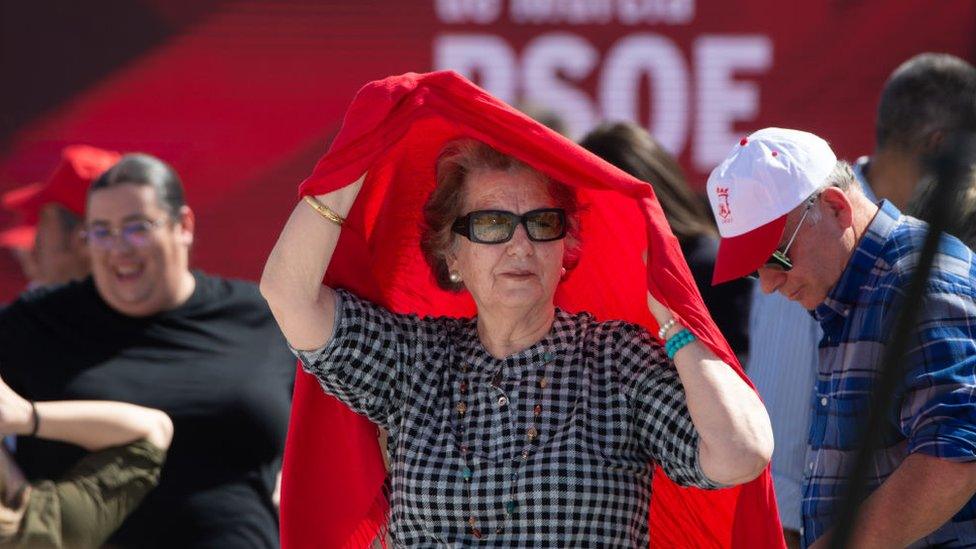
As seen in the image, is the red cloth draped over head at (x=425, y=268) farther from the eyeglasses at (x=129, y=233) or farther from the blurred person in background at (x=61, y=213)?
the blurred person in background at (x=61, y=213)

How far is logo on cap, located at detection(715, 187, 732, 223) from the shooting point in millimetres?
2828

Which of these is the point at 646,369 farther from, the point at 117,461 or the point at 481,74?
the point at 481,74

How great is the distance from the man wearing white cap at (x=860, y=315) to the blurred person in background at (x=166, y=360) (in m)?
1.80

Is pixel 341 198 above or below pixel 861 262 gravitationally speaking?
above

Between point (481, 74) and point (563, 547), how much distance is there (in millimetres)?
3379

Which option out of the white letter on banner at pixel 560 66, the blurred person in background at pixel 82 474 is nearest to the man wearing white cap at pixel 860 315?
the blurred person in background at pixel 82 474

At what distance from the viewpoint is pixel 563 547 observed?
8.71 feet

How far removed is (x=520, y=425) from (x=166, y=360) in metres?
1.76

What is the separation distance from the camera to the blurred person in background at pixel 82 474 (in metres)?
3.14

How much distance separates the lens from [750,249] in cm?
280

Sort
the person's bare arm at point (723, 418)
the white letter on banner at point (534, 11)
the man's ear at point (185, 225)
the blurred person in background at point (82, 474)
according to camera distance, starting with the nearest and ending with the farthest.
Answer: the person's bare arm at point (723, 418) < the blurred person in background at point (82, 474) < the man's ear at point (185, 225) < the white letter on banner at point (534, 11)

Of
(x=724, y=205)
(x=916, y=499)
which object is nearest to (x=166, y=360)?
(x=724, y=205)

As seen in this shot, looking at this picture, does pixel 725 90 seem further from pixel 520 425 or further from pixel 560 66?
pixel 520 425

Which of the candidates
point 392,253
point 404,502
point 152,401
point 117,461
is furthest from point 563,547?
point 152,401
